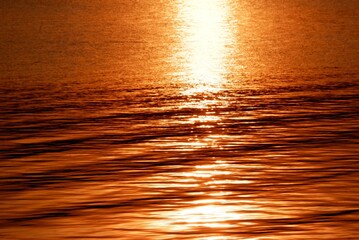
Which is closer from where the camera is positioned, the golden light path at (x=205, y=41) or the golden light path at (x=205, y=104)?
the golden light path at (x=205, y=104)

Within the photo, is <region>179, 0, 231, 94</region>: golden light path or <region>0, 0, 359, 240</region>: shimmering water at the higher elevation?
<region>179, 0, 231, 94</region>: golden light path

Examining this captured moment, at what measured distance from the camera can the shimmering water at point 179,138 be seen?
6738 millimetres

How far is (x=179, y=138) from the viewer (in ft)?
33.1

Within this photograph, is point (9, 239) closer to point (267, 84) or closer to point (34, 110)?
point (34, 110)

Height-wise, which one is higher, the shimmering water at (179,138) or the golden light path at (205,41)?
the golden light path at (205,41)

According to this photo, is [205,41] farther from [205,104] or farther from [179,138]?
[179,138]

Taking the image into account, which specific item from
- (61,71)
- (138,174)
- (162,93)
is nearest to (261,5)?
(61,71)

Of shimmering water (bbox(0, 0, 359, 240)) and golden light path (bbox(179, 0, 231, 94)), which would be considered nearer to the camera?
shimmering water (bbox(0, 0, 359, 240))

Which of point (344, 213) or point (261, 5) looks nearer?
point (344, 213)

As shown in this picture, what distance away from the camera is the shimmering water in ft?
22.1

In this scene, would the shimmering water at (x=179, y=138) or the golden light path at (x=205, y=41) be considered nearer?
the shimmering water at (x=179, y=138)

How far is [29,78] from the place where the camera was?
15695 mm

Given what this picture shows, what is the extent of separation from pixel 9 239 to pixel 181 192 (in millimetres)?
1771

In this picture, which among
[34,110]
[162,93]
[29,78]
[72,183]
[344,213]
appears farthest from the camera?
[29,78]
